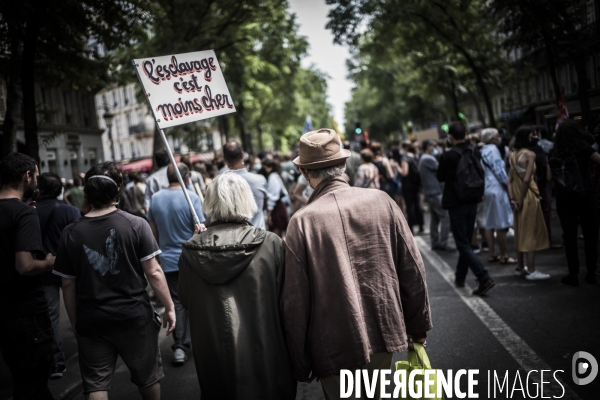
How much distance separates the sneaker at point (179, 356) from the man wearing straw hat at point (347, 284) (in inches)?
114

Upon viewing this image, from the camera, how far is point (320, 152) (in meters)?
3.13

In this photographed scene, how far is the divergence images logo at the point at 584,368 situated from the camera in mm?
4262

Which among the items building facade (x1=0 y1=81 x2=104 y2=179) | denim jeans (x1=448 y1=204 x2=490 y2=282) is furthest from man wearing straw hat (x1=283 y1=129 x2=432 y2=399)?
building facade (x1=0 y1=81 x2=104 y2=179)

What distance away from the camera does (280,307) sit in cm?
306

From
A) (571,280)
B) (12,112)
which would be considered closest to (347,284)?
(571,280)

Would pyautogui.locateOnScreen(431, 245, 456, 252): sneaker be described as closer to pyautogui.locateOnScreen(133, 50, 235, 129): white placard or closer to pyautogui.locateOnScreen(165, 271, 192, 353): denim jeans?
pyautogui.locateOnScreen(165, 271, 192, 353): denim jeans

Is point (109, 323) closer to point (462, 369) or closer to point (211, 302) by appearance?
point (211, 302)

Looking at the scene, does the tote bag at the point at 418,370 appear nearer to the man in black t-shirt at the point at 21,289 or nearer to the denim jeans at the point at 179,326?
the man in black t-shirt at the point at 21,289

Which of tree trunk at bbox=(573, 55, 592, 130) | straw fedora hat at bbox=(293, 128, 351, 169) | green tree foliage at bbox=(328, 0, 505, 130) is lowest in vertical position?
straw fedora hat at bbox=(293, 128, 351, 169)

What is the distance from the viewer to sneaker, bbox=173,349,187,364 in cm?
561

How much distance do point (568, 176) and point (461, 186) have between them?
1.20 metres

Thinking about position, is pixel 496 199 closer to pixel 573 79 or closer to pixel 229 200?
pixel 573 79

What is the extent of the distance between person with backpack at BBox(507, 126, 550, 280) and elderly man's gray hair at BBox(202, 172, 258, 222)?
5.10m

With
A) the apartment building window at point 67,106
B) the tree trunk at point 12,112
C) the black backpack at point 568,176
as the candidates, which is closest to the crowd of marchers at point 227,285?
the tree trunk at point 12,112
